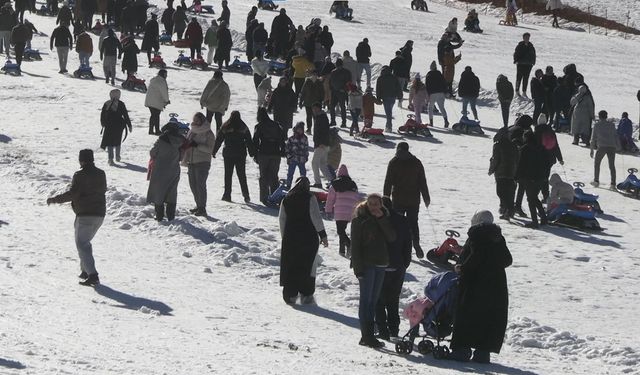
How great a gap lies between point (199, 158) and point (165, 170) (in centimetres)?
104

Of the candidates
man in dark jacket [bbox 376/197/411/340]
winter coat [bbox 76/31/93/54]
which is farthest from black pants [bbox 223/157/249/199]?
winter coat [bbox 76/31/93/54]

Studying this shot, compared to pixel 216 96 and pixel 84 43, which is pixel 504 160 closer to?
pixel 216 96

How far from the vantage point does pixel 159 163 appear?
18594 millimetres

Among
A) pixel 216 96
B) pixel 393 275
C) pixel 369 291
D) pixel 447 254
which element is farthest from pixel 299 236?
pixel 216 96

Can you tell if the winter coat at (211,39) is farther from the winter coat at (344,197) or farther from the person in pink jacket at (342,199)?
the winter coat at (344,197)

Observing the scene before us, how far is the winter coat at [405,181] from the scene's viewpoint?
1722 centimetres

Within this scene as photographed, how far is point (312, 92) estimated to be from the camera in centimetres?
2714

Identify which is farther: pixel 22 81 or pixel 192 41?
pixel 192 41

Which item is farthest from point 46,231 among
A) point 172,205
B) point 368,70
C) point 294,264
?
point 368,70

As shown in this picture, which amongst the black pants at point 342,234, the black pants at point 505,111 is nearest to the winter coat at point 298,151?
the black pants at point 342,234

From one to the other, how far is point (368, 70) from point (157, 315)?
21323 millimetres

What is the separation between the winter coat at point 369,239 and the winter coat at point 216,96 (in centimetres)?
1334

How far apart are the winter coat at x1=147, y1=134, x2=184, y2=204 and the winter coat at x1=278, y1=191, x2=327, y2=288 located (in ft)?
13.8

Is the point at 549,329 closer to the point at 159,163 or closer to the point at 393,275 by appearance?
the point at 393,275
